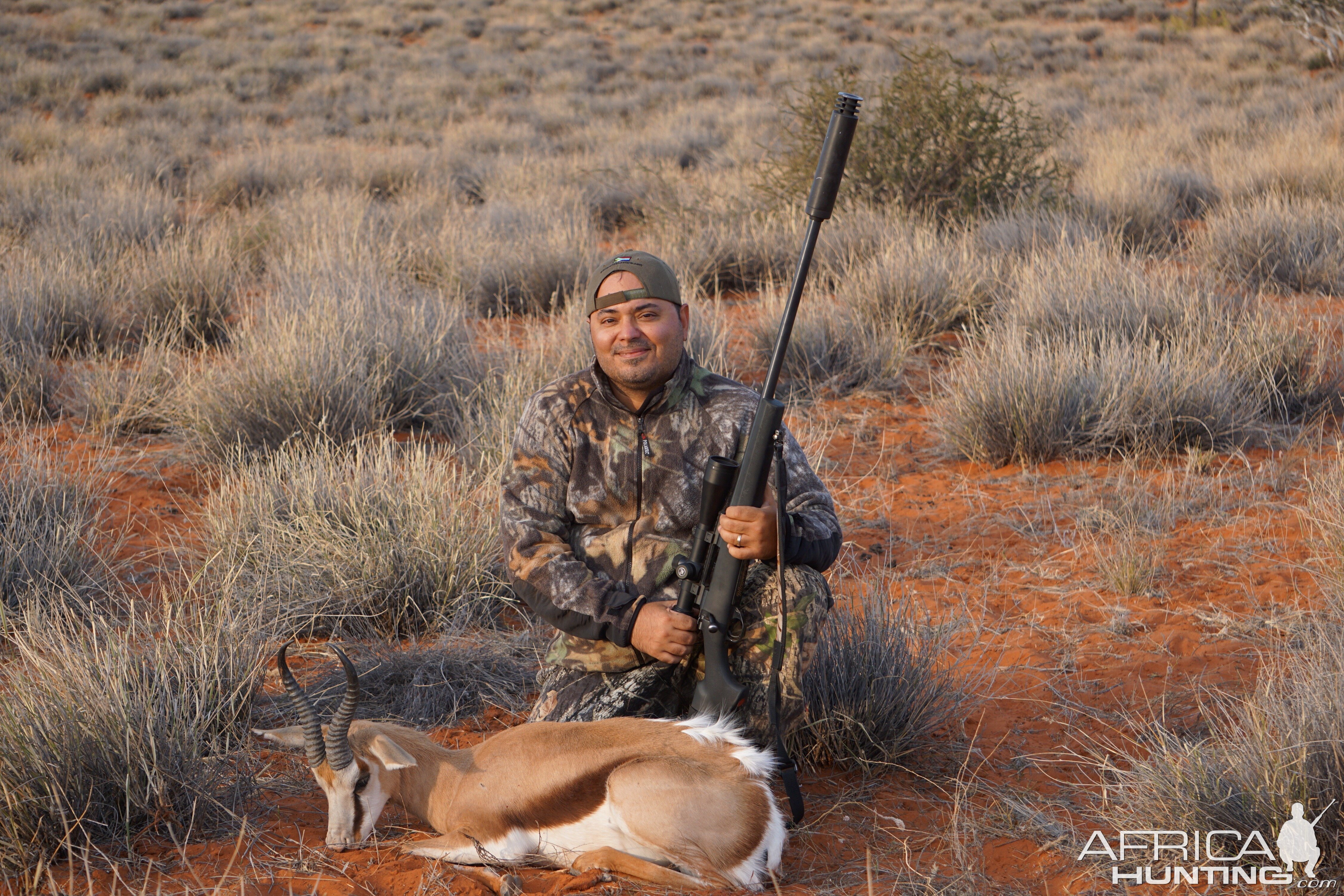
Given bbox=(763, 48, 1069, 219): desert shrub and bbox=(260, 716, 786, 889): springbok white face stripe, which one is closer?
bbox=(260, 716, 786, 889): springbok white face stripe

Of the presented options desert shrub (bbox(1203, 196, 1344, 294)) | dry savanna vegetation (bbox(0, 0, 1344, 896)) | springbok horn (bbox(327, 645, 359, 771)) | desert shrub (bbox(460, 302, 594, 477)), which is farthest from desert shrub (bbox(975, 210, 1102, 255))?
springbok horn (bbox(327, 645, 359, 771))

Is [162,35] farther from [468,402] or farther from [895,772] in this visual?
[895,772]

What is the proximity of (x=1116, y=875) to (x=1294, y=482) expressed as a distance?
3.94m

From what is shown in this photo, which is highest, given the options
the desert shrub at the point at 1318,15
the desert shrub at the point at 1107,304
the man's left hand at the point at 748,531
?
the desert shrub at the point at 1318,15

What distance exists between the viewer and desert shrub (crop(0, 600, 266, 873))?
117 inches

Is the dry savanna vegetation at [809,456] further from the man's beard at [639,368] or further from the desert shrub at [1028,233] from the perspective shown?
the man's beard at [639,368]

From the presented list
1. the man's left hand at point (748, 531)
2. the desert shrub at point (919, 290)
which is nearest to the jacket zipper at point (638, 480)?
the man's left hand at point (748, 531)

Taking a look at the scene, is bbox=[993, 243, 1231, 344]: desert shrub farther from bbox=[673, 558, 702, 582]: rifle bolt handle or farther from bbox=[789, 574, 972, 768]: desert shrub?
bbox=[673, 558, 702, 582]: rifle bolt handle

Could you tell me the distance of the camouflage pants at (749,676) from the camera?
3.29m

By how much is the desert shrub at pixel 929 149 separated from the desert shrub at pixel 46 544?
735 cm

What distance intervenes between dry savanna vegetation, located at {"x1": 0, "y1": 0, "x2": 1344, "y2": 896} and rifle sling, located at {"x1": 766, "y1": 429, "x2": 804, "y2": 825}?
29 centimetres

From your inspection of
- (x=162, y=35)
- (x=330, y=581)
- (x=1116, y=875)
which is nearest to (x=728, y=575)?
(x=1116, y=875)

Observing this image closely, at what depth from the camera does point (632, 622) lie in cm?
327

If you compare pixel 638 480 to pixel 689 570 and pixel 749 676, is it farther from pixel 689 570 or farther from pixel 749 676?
pixel 749 676
